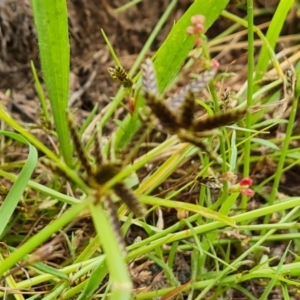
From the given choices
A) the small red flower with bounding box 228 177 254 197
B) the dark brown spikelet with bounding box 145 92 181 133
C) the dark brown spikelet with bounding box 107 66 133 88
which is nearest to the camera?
the dark brown spikelet with bounding box 145 92 181 133

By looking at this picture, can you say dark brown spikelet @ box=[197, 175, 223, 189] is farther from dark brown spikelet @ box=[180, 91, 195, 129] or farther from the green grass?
dark brown spikelet @ box=[180, 91, 195, 129]

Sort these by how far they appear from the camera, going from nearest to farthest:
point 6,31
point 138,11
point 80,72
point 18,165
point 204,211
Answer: point 204,211
point 18,165
point 6,31
point 80,72
point 138,11

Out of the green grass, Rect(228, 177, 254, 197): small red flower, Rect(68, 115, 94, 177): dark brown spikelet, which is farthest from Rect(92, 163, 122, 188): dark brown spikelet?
Rect(228, 177, 254, 197): small red flower

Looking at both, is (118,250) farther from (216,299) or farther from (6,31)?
(6,31)

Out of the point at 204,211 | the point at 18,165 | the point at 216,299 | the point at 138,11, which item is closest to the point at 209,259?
the point at 216,299

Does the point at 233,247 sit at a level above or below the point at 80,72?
below

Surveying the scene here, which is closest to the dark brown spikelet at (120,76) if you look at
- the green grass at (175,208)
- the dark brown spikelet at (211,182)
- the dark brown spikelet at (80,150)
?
the green grass at (175,208)
